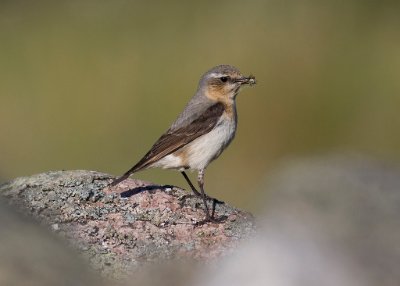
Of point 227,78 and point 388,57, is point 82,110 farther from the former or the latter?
point 227,78

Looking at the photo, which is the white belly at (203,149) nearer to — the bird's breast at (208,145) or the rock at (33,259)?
the bird's breast at (208,145)

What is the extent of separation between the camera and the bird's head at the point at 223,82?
10930 mm

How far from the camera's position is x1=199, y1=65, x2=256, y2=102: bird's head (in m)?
10.9

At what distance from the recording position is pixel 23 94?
776 inches

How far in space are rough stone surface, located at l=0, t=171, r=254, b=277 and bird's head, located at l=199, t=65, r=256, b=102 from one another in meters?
1.83

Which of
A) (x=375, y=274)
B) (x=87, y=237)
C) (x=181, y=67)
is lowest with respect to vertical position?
(x=375, y=274)

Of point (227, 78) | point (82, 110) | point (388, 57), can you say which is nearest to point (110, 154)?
point (82, 110)

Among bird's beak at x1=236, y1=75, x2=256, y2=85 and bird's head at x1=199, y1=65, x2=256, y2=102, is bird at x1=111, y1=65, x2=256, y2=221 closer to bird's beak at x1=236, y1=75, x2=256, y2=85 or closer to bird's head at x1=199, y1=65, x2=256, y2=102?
bird's head at x1=199, y1=65, x2=256, y2=102

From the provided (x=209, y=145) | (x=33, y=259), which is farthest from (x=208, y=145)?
(x=33, y=259)

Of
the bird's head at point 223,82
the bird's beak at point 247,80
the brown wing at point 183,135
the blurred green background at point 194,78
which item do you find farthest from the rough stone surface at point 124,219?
the blurred green background at point 194,78

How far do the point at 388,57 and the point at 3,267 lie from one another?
50.5 feet

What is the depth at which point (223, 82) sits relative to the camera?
11000mm

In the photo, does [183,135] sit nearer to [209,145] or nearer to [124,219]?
[209,145]

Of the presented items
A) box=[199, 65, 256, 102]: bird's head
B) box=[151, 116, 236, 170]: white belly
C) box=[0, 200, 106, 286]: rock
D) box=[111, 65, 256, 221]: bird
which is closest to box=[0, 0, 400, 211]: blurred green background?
box=[199, 65, 256, 102]: bird's head
